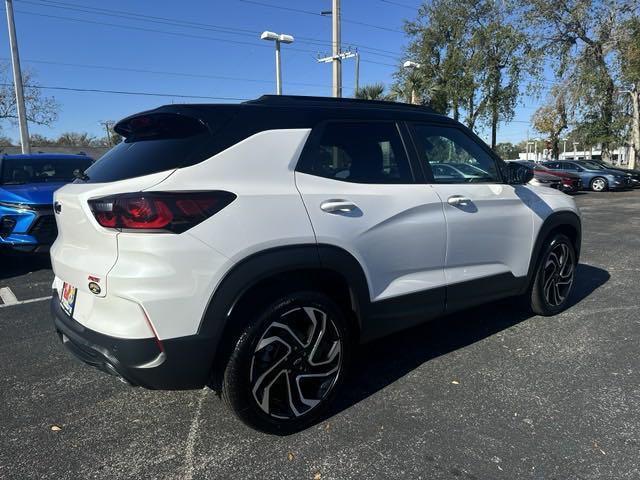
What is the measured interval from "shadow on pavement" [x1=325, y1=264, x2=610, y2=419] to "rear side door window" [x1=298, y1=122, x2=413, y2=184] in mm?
1352

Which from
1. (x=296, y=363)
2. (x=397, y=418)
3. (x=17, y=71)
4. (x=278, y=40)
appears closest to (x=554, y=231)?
(x=397, y=418)

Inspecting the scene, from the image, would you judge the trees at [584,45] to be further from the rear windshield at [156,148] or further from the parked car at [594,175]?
the rear windshield at [156,148]

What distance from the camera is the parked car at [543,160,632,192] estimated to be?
2195cm

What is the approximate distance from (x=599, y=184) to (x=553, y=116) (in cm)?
784

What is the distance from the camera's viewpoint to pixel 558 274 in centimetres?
445

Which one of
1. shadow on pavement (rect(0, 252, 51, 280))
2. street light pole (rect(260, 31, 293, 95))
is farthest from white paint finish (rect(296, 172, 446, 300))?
street light pole (rect(260, 31, 293, 95))

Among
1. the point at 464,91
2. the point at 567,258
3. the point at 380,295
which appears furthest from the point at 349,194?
the point at 464,91

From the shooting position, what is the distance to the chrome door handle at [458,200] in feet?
10.8

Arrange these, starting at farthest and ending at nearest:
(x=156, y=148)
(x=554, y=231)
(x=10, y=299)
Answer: (x=10, y=299)
(x=554, y=231)
(x=156, y=148)

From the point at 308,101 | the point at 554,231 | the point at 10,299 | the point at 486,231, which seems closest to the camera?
the point at 308,101

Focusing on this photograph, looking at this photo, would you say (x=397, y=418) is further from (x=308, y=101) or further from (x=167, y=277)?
(x=308, y=101)

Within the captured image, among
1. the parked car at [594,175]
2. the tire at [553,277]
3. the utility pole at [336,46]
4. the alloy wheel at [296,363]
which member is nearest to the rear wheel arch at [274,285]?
the alloy wheel at [296,363]

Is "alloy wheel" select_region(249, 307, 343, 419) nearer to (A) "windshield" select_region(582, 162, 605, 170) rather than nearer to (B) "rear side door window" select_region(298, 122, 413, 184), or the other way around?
(B) "rear side door window" select_region(298, 122, 413, 184)

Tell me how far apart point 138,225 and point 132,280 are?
255mm
